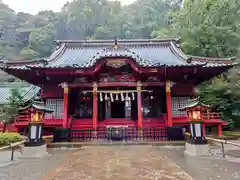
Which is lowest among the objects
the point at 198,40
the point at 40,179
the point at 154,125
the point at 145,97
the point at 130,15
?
the point at 40,179

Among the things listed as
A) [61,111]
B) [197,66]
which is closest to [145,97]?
[197,66]

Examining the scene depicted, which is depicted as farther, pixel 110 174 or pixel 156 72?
pixel 156 72

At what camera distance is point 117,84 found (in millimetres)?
13570

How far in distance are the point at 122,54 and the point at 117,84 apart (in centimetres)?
206

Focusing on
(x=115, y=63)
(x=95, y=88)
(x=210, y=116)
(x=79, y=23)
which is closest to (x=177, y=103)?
(x=210, y=116)

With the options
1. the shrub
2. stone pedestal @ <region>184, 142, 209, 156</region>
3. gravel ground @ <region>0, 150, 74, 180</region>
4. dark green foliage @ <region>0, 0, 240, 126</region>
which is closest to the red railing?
dark green foliage @ <region>0, 0, 240, 126</region>

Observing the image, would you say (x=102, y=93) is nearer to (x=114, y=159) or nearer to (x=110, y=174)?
(x=114, y=159)

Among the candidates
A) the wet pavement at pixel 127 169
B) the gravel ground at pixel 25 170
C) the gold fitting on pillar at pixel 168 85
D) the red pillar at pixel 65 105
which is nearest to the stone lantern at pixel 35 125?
the wet pavement at pixel 127 169

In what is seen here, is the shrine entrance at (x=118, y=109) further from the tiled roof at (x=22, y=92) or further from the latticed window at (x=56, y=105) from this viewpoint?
the tiled roof at (x=22, y=92)

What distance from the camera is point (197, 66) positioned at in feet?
40.7

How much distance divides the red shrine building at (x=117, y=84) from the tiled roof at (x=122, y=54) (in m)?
0.06

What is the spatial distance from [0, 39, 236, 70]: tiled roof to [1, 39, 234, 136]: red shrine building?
0.20 ft

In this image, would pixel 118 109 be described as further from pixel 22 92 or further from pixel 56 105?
pixel 22 92

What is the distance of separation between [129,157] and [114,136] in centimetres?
411
